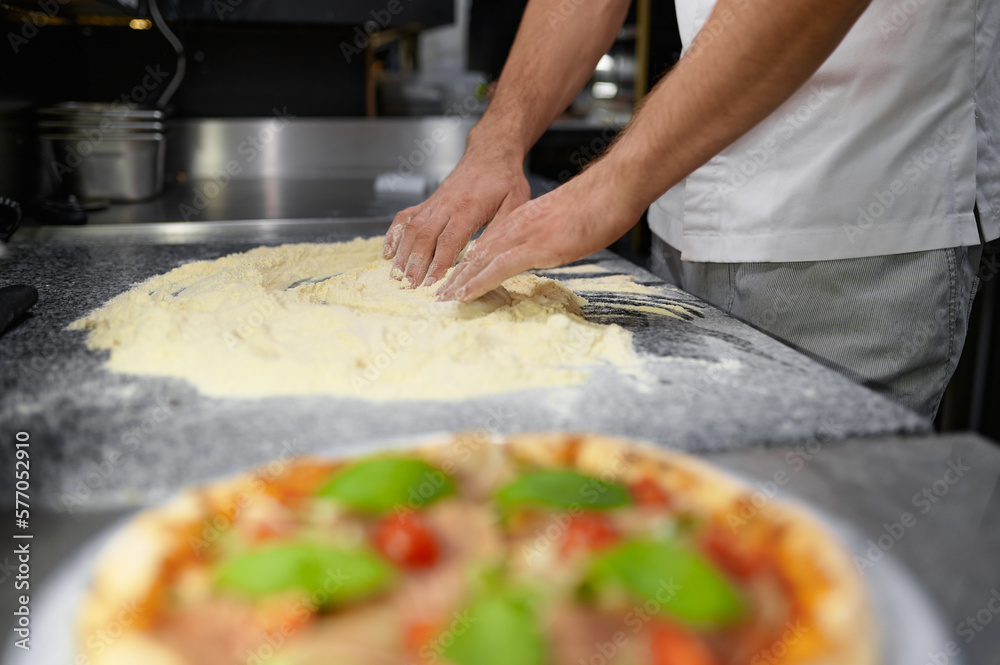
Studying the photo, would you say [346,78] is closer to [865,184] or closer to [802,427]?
[865,184]

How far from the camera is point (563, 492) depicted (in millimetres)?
522

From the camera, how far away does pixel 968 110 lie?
3.90 ft

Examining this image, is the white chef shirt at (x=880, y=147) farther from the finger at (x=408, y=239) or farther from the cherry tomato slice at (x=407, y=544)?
the cherry tomato slice at (x=407, y=544)

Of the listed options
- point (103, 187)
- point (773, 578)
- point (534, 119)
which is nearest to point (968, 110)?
point (534, 119)

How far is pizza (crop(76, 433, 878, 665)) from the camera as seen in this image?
40cm

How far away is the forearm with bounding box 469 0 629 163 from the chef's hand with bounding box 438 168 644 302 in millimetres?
481

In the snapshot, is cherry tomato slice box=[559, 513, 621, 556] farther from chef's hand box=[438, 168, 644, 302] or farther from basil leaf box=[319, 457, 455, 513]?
chef's hand box=[438, 168, 644, 302]

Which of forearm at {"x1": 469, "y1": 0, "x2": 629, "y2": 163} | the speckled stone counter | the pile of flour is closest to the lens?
the speckled stone counter

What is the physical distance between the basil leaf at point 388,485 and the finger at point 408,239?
70 cm

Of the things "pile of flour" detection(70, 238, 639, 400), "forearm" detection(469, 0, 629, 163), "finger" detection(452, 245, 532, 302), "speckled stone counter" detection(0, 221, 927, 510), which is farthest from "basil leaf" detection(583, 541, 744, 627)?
"forearm" detection(469, 0, 629, 163)

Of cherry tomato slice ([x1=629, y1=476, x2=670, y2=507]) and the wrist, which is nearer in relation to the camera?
cherry tomato slice ([x1=629, y1=476, x2=670, y2=507])

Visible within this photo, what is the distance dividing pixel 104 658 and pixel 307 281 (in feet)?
3.06

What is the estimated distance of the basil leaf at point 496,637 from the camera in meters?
0.38

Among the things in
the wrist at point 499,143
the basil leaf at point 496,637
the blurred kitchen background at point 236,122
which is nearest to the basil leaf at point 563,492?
the basil leaf at point 496,637
